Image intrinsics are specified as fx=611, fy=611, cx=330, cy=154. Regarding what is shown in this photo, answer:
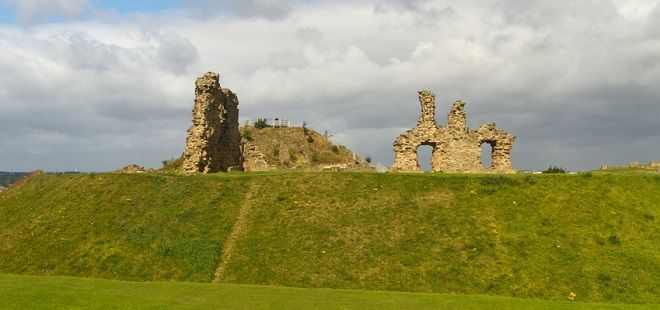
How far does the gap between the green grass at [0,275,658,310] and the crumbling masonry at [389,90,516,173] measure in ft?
71.0

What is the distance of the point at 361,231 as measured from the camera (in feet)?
94.4

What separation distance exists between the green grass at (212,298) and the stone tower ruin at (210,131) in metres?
18.8

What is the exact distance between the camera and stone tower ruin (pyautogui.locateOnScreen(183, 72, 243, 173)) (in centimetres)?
4038

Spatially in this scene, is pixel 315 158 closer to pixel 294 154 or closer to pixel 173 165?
pixel 294 154

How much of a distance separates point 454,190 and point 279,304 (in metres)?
16.7

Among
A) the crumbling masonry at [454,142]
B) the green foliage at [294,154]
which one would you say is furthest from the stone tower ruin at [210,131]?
the green foliage at [294,154]

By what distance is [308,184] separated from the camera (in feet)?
114

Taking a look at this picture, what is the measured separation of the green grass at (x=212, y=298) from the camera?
59.4 ft

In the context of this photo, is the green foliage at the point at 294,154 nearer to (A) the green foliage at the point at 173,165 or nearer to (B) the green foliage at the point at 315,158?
(B) the green foliage at the point at 315,158

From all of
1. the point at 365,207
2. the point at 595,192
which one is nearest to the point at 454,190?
the point at 365,207

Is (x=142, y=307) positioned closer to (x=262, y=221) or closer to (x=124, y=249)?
(x=124, y=249)

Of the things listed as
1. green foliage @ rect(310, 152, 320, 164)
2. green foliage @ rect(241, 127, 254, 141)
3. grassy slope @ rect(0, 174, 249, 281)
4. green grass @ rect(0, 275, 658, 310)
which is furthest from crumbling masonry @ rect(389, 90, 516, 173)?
green foliage @ rect(241, 127, 254, 141)

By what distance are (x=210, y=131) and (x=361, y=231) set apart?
16.7 m

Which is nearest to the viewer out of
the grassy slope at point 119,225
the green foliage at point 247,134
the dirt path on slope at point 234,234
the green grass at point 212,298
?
the green grass at point 212,298
